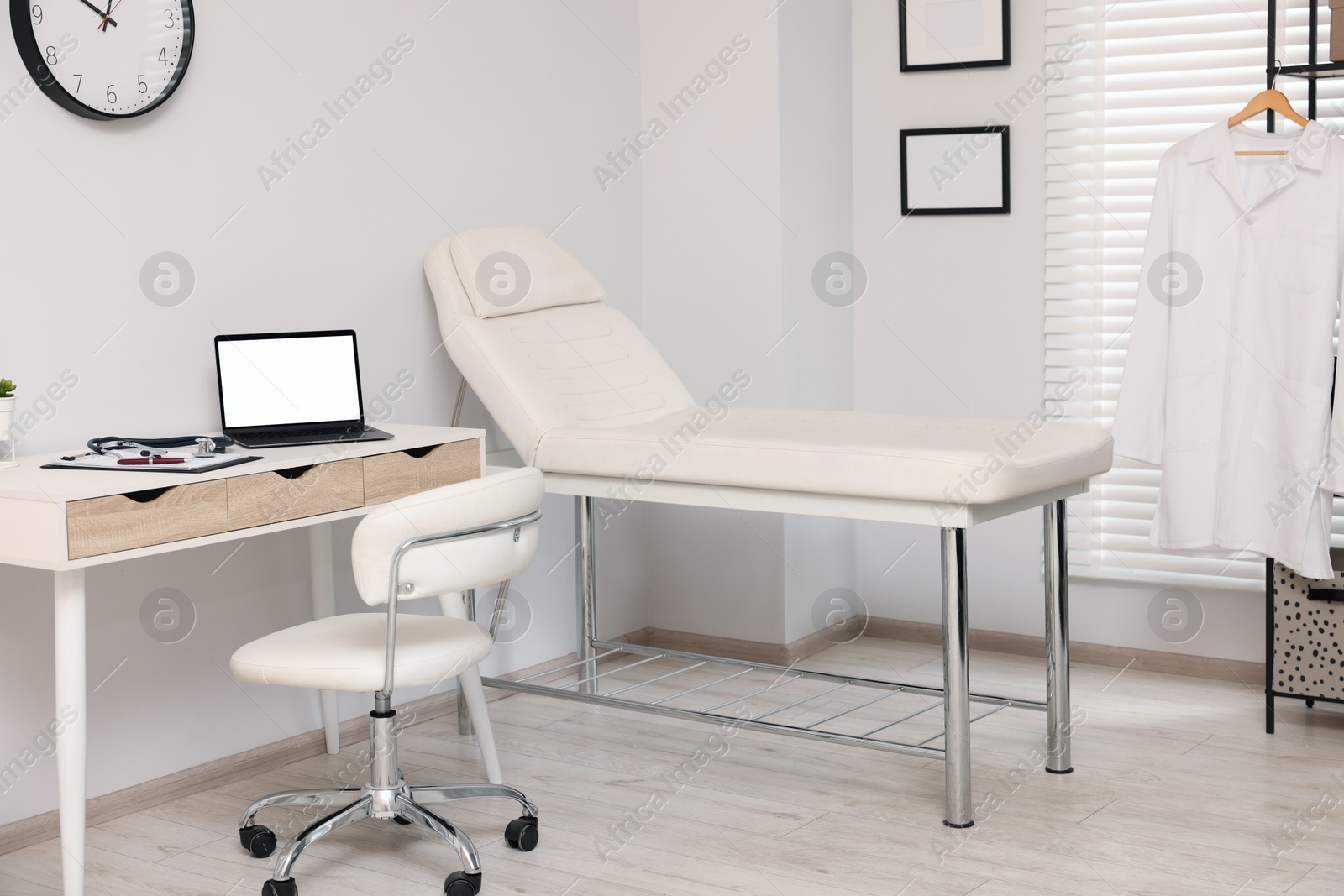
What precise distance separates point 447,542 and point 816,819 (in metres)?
1.00

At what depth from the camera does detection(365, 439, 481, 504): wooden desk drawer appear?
262 centimetres

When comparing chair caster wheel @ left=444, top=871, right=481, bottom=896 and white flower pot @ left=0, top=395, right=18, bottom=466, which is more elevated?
white flower pot @ left=0, top=395, right=18, bottom=466

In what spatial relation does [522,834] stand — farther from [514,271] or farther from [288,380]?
[514,271]

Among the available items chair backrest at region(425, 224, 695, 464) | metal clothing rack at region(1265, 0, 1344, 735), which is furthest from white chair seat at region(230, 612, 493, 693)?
metal clothing rack at region(1265, 0, 1344, 735)

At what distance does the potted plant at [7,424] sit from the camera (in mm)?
2334

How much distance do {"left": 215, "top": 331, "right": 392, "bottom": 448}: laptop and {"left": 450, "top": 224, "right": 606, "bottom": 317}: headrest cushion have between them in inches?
13.8

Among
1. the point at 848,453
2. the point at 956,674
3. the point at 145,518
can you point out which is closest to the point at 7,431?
the point at 145,518

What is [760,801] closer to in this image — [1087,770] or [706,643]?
[1087,770]

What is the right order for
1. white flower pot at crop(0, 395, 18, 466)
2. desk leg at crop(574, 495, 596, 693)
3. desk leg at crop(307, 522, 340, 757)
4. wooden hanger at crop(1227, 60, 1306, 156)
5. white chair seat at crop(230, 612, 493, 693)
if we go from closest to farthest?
1. white chair seat at crop(230, 612, 493, 693)
2. white flower pot at crop(0, 395, 18, 466)
3. desk leg at crop(307, 522, 340, 757)
4. wooden hanger at crop(1227, 60, 1306, 156)
5. desk leg at crop(574, 495, 596, 693)

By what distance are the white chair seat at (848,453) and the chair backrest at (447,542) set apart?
1.74 ft

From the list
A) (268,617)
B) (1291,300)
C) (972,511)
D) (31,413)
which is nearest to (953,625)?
(972,511)

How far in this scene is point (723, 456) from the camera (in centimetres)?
276

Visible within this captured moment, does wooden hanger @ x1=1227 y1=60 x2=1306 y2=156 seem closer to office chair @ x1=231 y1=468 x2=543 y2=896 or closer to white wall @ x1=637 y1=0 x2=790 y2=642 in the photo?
white wall @ x1=637 y1=0 x2=790 y2=642

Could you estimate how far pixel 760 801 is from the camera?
9.16 feet
